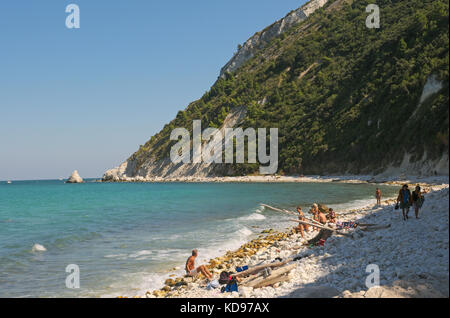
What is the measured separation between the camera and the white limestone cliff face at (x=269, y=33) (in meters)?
144

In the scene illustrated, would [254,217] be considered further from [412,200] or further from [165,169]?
[165,169]

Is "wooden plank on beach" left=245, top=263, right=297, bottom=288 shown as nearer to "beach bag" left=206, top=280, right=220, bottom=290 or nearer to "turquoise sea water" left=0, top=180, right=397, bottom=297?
"beach bag" left=206, top=280, right=220, bottom=290

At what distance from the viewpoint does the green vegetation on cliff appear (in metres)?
53.0

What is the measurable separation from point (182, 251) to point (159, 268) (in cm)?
283

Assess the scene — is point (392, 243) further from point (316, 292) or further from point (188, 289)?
point (188, 289)

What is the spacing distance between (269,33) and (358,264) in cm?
15364

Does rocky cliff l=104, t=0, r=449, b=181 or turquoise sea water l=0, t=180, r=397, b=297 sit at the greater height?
rocky cliff l=104, t=0, r=449, b=181

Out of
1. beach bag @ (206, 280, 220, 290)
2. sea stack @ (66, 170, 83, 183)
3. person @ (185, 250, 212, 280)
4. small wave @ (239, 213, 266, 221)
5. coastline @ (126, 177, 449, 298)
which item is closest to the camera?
coastline @ (126, 177, 449, 298)

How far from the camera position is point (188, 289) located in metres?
10.9

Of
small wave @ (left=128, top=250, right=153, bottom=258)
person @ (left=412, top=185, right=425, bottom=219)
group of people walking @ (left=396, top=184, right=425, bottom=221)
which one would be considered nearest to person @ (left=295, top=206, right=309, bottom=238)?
group of people walking @ (left=396, top=184, right=425, bottom=221)

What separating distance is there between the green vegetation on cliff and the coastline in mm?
3076
